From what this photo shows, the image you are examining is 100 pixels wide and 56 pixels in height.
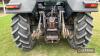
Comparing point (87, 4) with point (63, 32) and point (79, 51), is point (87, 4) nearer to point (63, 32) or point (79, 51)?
point (63, 32)

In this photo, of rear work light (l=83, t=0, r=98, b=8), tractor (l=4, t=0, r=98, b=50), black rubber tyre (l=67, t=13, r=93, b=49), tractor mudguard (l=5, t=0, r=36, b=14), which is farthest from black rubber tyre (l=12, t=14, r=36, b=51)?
rear work light (l=83, t=0, r=98, b=8)

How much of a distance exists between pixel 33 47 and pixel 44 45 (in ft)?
1.19

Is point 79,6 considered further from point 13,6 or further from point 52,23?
point 13,6

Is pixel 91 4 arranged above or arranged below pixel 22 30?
above

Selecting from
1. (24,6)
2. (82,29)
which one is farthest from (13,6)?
(82,29)

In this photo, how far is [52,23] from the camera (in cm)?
623

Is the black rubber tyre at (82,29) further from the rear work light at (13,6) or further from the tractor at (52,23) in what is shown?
the rear work light at (13,6)

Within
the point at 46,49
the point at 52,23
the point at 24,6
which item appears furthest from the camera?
the point at 46,49

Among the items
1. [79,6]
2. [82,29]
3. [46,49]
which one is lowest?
[46,49]

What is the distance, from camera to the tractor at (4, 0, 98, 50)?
589cm

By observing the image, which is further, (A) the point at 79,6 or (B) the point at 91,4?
(A) the point at 79,6

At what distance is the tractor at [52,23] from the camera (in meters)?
5.89

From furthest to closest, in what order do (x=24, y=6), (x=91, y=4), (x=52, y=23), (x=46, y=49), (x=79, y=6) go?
(x=46, y=49) → (x=52, y=23) → (x=24, y=6) → (x=79, y=6) → (x=91, y=4)

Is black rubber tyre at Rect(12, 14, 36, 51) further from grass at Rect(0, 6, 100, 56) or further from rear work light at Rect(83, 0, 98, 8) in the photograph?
rear work light at Rect(83, 0, 98, 8)
